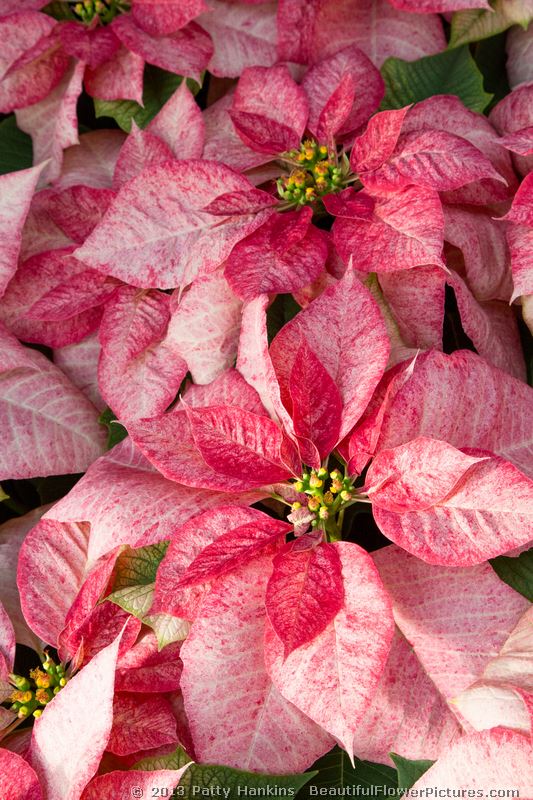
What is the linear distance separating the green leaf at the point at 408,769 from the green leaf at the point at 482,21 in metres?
0.62

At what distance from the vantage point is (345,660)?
56 centimetres

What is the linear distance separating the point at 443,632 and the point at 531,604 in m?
0.06

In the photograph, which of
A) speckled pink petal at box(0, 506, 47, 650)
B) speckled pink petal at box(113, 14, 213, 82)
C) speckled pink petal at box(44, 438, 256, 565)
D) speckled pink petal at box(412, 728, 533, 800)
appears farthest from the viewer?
speckled pink petal at box(113, 14, 213, 82)

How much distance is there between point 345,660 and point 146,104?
1.96 feet

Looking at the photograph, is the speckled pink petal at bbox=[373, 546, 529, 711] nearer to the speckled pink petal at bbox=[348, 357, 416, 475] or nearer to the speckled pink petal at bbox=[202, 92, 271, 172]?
the speckled pink petal at bbox=[348, 357, 416, 475]


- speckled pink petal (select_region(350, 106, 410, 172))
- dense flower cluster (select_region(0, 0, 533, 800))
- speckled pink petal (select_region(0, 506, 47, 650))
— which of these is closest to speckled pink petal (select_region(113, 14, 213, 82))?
dense flower cluster (select_region(0, 0, 533, 800))

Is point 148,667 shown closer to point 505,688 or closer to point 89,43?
point 505,688

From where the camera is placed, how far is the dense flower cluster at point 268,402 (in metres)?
0.57

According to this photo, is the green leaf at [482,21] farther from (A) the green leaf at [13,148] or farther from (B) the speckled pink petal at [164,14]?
(A) the green leaf at [13,148]

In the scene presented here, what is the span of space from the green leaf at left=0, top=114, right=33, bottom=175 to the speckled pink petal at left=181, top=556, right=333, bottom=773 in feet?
1.79

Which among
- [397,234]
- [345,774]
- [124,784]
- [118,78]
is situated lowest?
[345,774]

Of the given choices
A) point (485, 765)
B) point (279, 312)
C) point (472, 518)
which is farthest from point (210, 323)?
point (485, 765)

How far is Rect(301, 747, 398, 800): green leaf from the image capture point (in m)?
0.65

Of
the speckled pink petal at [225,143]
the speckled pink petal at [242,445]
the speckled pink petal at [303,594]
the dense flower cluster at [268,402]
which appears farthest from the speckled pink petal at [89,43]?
the speckled pink petal at [303,594]
